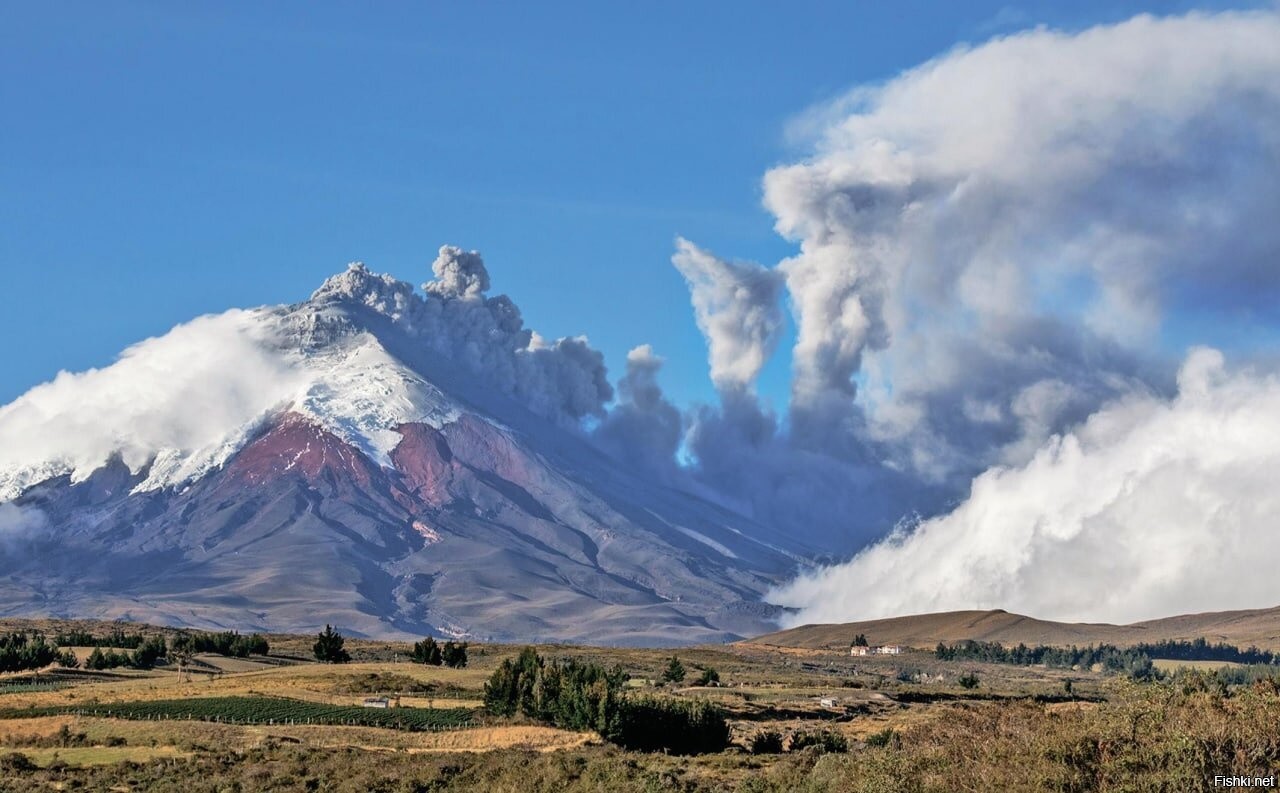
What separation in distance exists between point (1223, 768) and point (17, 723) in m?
68.7

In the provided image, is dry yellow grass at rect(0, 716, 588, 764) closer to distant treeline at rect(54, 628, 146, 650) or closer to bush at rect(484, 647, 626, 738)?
bush at rect(484, 647, 626, 738)

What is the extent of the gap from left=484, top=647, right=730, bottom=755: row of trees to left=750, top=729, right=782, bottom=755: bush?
1870mm

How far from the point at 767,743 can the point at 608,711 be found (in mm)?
9047

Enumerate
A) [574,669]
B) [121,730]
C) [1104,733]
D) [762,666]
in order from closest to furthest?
[1104,733], [121,730], [574,669], [762,666]

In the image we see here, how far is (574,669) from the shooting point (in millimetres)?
92875

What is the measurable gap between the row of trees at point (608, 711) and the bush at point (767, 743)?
1870 millimetres

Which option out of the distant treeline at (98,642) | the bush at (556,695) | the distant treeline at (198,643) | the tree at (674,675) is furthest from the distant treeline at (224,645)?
the bush at (556,695)

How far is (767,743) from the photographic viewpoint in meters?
81.2

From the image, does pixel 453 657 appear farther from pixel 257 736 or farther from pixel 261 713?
pixel 257 736

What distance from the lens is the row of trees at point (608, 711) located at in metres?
81.2

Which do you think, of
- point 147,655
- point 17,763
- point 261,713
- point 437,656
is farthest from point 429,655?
point 17,763

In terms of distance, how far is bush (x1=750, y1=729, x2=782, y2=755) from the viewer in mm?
79062

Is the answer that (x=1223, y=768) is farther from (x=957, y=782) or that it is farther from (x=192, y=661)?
(x=192, y=661)

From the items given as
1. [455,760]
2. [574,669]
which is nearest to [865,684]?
[574,669]
